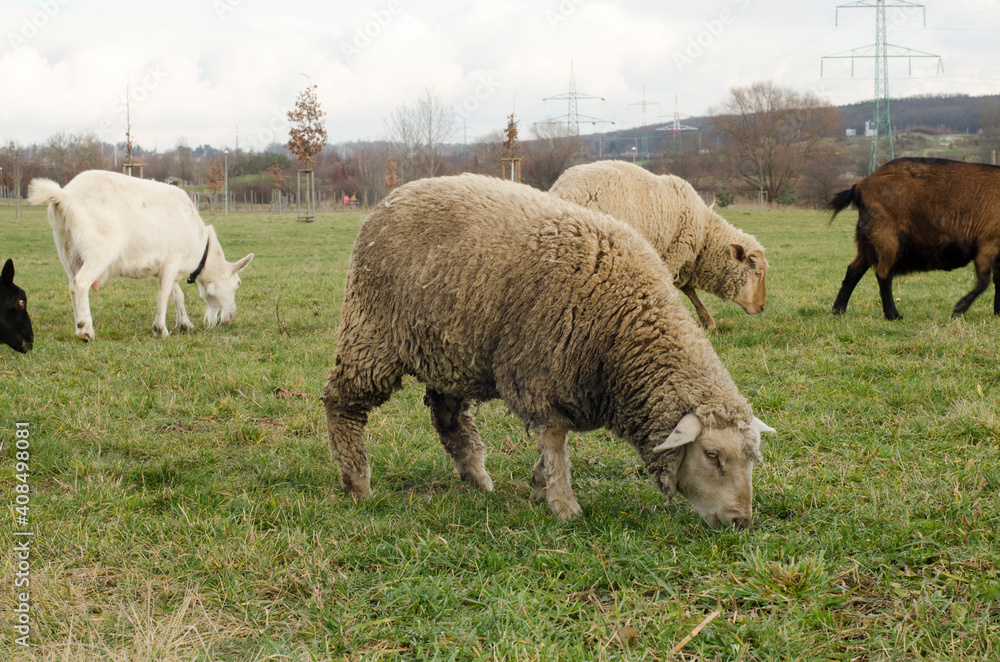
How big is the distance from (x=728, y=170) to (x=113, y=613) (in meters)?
61.6

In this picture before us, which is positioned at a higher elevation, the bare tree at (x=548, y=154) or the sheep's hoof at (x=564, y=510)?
the bare tree at (x=548, y=154)

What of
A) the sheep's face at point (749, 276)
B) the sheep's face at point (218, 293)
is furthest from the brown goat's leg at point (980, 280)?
the sheep's face at point (218, 293)

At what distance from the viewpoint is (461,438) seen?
4613mm

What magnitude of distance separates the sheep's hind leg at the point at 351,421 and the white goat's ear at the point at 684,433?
Result: 1.65 meters

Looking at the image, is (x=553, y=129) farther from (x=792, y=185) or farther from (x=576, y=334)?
(x=576, y=334)

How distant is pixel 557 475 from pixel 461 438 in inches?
35.9

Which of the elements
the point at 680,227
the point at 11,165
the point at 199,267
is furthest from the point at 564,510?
the point at 11,165

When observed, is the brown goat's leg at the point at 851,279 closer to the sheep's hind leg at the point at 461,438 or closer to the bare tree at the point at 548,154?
the sheep's hind leg at the point at 461,438

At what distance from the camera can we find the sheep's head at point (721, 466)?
357cm

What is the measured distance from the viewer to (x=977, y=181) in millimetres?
8711

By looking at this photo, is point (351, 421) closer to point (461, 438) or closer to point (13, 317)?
point (461, 438)

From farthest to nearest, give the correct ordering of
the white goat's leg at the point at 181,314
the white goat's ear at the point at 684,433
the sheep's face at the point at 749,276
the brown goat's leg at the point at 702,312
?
the white goat's leg at the point at 181,314 → the sheep's face at the point at 749,276 → the brown goat's leg at the point at 702,312 → the white goat's ear at the point at 684,433

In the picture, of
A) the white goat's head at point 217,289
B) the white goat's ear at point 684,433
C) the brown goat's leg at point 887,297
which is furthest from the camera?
the white goat's head at point 217,289

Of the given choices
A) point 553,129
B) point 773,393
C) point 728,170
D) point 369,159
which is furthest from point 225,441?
point 369,159
